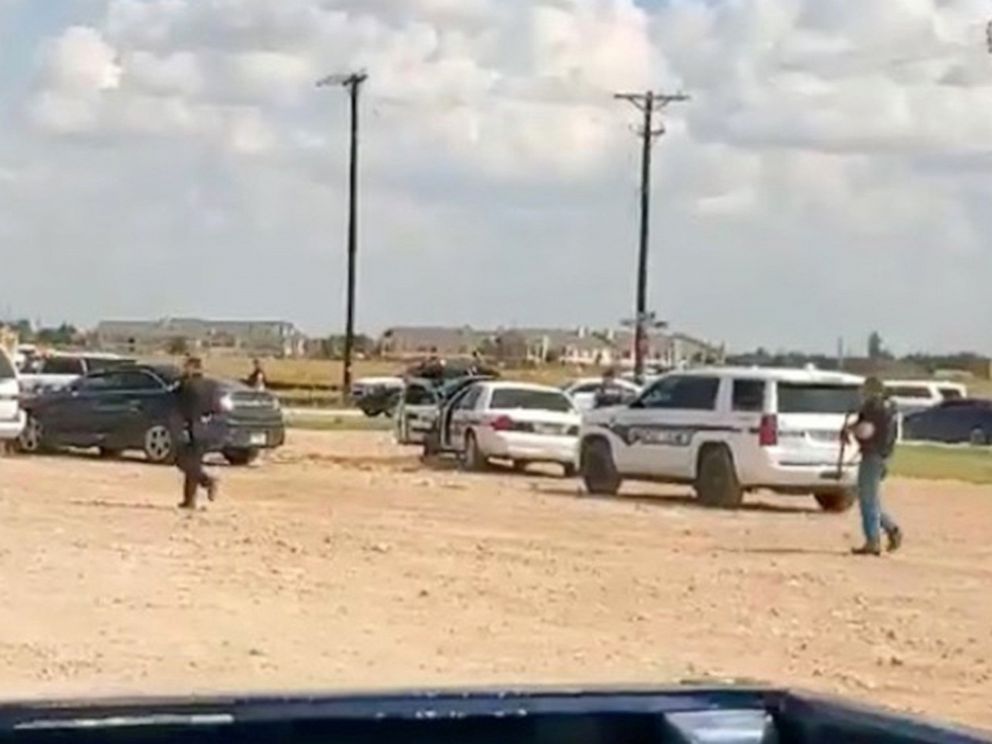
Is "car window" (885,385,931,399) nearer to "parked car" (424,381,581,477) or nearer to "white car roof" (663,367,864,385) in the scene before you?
"parked car" (424,381,581,477)

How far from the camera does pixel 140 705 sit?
4645 millimetres

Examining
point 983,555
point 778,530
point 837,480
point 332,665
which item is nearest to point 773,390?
point 837,480

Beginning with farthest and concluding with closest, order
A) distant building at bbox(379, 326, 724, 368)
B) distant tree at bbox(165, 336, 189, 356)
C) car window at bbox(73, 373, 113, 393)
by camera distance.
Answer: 1. distant building at bbox(379, 326, 724, 368)
2. distant tree at bbox(165, 336, 189, 356)
3. car window at bbox(73, 373, 113, 393)

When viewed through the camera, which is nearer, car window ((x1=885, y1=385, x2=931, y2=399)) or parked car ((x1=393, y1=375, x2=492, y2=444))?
parked car ((x1=393, y1=375, x2=492, y2=444))

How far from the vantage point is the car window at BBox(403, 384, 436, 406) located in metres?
48.5

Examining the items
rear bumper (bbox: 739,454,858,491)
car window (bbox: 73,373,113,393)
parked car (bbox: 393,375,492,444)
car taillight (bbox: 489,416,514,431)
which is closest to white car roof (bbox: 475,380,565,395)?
car taillight (bbox: 489,416,514,431)

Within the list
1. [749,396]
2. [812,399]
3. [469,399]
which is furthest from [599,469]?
[469,399]

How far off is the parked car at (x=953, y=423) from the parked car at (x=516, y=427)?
23.1 meters

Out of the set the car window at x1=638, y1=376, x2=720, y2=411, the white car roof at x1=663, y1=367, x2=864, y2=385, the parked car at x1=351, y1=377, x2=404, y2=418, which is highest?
the white car roof at x1=663, y1=367, x2=864, y2=385

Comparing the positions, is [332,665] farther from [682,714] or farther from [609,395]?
[609,395]

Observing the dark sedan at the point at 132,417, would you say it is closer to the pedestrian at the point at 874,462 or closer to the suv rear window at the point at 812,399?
the suv rear window at the point at 812,399

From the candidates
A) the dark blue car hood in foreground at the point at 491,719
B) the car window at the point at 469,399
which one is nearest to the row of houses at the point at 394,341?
the car window at the point at 469,399

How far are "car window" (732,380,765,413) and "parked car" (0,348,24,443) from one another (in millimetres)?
11276

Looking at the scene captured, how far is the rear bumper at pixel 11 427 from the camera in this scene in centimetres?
3688
